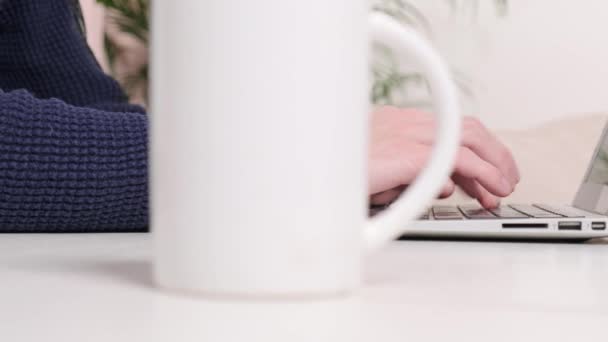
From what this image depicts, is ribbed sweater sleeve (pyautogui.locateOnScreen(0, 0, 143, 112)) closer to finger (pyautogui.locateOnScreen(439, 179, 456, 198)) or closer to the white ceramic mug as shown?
finger (pyautogui.locateOnScreen(439, 179, 456, 198))

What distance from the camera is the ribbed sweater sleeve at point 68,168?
626mm

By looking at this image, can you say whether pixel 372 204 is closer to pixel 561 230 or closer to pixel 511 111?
pixel 561 230

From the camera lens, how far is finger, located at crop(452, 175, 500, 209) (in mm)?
767

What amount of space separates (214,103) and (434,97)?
8cm

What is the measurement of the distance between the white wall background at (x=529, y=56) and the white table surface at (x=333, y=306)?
2014 mm

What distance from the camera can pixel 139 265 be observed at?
1.29 feet

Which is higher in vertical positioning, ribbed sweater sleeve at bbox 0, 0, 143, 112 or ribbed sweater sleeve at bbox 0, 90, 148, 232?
ribbed sweater sleeve at bbox 0, 0, 143, 112

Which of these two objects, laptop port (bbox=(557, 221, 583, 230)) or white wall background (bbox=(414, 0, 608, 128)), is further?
white wall background (bbox=(414, 0, 608, 128))

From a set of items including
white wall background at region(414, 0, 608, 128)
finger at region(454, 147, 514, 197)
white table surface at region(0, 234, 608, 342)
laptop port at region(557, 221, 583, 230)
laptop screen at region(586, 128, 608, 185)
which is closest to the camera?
white table surface at region(0, 234, 608, 342)

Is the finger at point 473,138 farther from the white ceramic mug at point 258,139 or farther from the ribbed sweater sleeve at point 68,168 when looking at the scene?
the white ceramic mug at point 258,139

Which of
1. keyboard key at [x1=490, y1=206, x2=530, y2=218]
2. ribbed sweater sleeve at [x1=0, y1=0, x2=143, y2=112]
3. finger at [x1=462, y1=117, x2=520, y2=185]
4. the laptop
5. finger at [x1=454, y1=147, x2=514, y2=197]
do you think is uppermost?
ribbed sweater sleeve at [x1=0, y1=0, x2=143, y2=112]

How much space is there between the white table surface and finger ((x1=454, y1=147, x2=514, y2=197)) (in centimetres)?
26

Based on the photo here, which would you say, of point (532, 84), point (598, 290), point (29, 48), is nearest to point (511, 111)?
point (532, 84)

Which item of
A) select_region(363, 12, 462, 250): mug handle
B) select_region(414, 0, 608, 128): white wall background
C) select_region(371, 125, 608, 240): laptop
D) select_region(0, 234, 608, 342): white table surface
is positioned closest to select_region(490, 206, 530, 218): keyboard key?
select_region(371, 125, 608, 240): laptop
